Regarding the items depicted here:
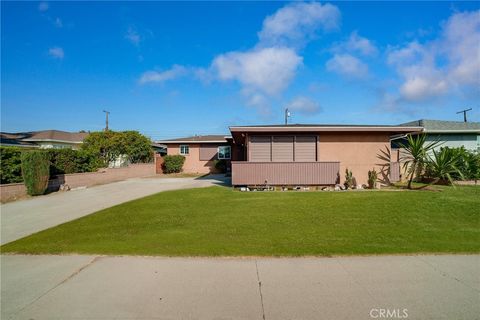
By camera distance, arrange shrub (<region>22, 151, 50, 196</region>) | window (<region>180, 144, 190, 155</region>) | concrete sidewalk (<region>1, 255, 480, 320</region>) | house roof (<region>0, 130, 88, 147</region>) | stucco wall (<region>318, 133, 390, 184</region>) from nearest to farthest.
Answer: concrete sidewalk (<region>1, 255, 480, 320</region>), shrub (<region>22, 151, 50, 196</region>), stucco wall (<region>318, 133, 390, 184</region>), window (<region>180, 144, 190, 155</region>), house roof (<region>0, 130, 88, 147</region>)

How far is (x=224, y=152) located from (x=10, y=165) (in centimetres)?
1536

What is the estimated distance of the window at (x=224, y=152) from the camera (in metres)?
23.6

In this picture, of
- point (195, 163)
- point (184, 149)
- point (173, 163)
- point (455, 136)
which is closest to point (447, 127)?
point (455, 136)

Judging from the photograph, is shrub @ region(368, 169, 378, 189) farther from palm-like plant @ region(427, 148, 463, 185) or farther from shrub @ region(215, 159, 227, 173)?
shrub @ region(215, 159, 227, 173)

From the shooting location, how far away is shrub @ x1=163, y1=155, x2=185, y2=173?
22.8 meters

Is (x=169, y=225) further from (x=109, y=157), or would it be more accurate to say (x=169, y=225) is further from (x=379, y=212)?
(x=109, y=157)

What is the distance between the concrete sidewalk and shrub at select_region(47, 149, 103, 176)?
1123cm

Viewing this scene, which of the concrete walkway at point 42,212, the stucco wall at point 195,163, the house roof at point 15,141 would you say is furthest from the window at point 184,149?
the concrete walkway at point 42,212

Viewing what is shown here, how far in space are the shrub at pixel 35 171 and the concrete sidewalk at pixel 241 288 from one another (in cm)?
896

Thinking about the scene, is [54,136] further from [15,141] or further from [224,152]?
[224,152]

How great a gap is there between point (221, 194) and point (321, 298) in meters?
7.72

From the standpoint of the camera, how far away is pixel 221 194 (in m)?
10.5

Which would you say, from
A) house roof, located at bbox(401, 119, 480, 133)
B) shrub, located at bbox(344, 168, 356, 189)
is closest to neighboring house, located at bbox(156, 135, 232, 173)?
shrub, located at bbox(344, 168, 356, 189)

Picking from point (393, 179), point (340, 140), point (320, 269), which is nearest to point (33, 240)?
point (320, 269)
